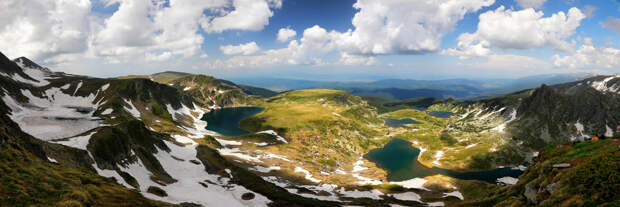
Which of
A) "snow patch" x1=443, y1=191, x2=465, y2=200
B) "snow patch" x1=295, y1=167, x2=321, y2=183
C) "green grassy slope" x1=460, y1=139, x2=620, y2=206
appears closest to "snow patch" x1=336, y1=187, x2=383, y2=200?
"snow patch" x1=295, y1=167, x2=321, y2=183

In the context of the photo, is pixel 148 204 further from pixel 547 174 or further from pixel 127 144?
pixel 547 174

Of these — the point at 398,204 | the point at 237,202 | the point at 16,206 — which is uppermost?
the point at 16,206

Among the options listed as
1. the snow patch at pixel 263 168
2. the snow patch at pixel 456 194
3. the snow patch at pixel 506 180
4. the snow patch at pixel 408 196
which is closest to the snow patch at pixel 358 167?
the snow patch at pixel 408 196

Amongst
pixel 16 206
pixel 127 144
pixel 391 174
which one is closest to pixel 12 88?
pixel 127 144

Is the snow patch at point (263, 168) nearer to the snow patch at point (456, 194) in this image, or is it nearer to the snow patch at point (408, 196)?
the snow patch at point (408, 196)

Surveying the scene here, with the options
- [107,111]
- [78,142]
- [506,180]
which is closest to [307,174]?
[78,142]

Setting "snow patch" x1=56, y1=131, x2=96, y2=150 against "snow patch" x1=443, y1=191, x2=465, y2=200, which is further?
"snow patch" x1=443, y1=191, x2=465, y2=200

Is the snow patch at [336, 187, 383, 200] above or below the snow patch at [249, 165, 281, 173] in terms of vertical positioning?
below

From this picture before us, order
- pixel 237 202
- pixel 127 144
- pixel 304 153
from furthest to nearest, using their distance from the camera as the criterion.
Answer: pixel 304 153, pixel 127 144, pixel 237 202

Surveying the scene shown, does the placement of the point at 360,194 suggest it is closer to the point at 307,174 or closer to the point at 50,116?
the point at 307,174

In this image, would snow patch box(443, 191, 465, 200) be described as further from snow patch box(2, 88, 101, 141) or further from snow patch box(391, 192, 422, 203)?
snow patch box(2, 88, 101, 141)

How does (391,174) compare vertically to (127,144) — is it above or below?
below
